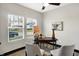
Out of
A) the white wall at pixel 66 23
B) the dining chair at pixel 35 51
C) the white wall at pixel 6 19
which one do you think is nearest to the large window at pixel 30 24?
the white wall at pixel 6 19

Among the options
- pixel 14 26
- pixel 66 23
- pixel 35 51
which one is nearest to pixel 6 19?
pixel 14 26

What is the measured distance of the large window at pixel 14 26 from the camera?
135 centimetres

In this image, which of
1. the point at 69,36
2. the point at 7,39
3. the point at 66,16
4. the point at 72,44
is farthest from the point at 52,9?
the point at 7,39

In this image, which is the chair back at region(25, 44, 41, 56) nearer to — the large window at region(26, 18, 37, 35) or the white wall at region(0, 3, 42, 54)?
the white wall at region(0, 3, 42, 54)

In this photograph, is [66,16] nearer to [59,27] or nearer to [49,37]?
[59,27]

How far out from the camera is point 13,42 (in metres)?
1.45

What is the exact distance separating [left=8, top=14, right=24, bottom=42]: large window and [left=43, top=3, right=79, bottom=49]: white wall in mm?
400

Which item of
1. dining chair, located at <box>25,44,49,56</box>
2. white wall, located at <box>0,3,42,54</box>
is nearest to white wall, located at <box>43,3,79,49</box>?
white wall, located at <box>0,3,42,54</box>

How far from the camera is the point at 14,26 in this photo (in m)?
1.36

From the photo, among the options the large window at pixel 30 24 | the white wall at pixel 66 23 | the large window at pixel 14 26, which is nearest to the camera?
the large window at pixel 14 26

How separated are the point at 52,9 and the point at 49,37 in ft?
1.56

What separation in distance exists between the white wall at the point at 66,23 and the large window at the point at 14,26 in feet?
1.31

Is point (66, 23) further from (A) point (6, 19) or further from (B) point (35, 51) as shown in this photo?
(A) point (6, 19)

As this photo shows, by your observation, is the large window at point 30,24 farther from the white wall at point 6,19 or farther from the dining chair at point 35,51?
the dining chair at point 35,51
